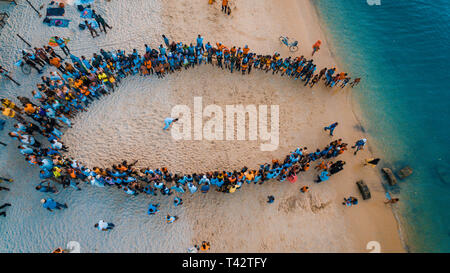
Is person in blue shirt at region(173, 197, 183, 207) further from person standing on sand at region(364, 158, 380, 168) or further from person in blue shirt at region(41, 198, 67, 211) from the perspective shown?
person standing on sand at region(364, 158, 380, 168)

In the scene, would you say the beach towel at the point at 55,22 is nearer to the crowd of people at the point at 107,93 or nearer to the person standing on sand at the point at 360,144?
Result: the crowd of people at the point at 107,93

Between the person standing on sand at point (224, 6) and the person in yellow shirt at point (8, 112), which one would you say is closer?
the person in yellow shirt at point (8, 112)

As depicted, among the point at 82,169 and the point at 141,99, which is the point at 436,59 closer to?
the point at 141,99

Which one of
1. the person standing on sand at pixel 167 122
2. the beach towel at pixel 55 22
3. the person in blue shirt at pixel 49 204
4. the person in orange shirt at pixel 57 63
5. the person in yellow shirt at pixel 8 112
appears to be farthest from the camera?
the beach towel at pixel 55 22

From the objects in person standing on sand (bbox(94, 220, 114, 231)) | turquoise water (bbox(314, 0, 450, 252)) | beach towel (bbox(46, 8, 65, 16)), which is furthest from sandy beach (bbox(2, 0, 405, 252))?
person standing on sand (bbox(94, 220, 114, 231))

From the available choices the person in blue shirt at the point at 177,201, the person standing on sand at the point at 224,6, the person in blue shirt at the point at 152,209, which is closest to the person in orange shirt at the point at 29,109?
the person in blue shirt at the point at 152,209
